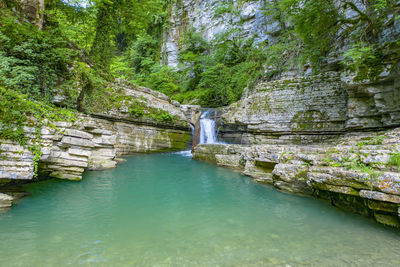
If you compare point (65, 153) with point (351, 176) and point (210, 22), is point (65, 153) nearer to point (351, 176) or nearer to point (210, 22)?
point (351, 176)

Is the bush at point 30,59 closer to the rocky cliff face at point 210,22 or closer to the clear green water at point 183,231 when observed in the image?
the clear green water at point 183,231

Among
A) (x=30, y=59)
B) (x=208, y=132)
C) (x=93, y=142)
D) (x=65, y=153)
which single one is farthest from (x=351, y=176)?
(x=208, y=132)

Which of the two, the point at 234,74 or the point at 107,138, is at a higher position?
the point at 234,74

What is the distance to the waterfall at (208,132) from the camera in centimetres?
1350

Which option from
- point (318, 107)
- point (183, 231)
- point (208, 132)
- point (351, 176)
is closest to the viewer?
point (183, 231)

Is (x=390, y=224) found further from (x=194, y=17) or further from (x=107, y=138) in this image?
(x=194, y=17)

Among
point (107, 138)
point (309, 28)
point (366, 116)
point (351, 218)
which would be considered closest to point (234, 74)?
point (309, 28)

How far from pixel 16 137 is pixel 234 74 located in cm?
1609

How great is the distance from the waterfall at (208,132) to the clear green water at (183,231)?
27.4 feet

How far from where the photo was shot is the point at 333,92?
26.6 ft

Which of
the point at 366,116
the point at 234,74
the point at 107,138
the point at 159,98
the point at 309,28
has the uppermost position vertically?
the point at 234,74

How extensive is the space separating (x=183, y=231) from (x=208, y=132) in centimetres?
1086

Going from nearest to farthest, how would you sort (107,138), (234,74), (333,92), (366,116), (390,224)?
(390,224) < (366,116) < (107,138) < (333,92) < (234,74)

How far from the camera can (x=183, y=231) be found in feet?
10.1
